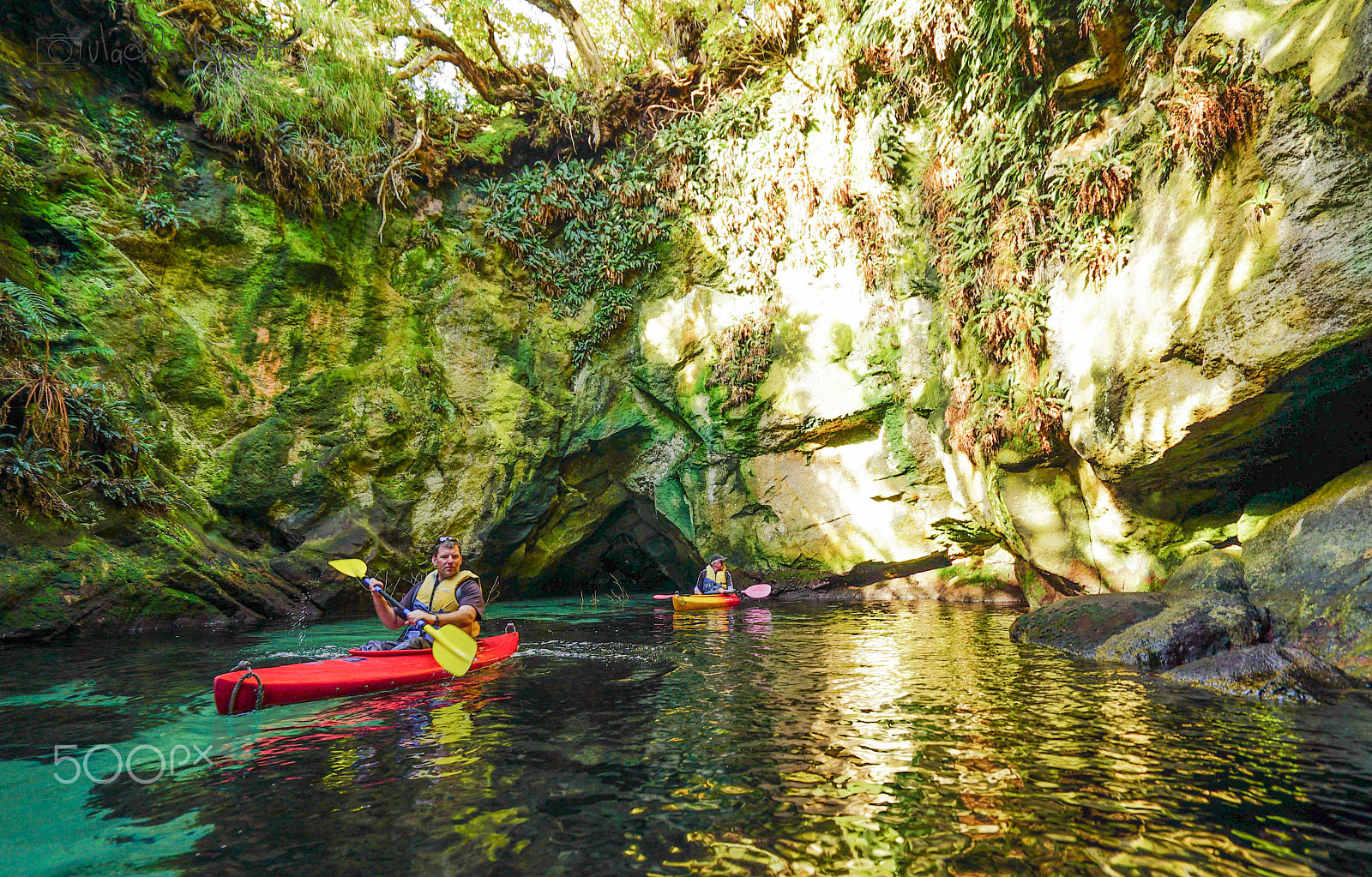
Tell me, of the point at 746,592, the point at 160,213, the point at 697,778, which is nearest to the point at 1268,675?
the point at 697,778

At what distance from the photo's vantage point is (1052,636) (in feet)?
22.3

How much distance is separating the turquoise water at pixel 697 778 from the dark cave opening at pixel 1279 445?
2.83m

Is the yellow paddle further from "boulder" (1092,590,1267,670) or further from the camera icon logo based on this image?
the camera icon logo

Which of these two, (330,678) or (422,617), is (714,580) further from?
(330,678)

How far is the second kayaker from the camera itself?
39.9ft

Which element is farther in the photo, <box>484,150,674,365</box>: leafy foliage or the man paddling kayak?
<box>484,150,674,365</box>: leafy foliage

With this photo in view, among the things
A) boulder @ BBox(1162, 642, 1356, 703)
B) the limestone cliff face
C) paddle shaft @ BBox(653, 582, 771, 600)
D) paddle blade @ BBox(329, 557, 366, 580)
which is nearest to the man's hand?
paddle blade @ BBox(329, 557, 366, 580)

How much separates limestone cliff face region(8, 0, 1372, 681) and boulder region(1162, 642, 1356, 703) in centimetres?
69

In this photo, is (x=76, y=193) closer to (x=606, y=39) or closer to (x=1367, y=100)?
(x=606, y=39)

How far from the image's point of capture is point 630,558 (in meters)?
19.0

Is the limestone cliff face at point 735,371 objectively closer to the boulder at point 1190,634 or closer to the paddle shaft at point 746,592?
the boulder at point 1190,634

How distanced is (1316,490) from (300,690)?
8.90m

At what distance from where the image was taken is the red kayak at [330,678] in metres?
4.50

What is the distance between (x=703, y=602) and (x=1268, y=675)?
7751 millimetres
